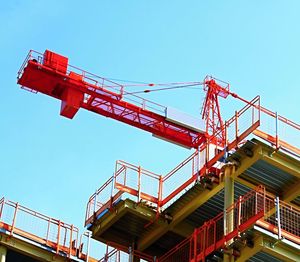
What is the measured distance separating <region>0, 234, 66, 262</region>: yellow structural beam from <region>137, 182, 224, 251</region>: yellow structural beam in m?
3.98

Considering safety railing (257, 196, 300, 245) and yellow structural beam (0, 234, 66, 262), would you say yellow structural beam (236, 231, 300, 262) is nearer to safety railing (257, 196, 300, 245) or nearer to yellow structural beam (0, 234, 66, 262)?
safety railing (257, 196, 300, 245)

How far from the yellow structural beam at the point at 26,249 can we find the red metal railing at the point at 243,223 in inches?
244

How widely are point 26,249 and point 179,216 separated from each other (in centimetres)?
710

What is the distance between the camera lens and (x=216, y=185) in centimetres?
4359

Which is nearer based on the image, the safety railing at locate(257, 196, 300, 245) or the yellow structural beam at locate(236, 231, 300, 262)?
the yellow structural beam at locate(236, 231, 300, 262)

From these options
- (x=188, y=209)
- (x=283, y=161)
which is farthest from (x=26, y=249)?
(x=283, y=161)

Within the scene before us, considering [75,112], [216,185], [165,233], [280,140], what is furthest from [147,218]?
[75,112]

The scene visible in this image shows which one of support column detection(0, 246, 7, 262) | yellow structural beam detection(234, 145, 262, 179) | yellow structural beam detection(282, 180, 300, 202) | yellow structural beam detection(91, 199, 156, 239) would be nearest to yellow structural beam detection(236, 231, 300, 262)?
yellow structural beam detection(234, 145, 262, 179)

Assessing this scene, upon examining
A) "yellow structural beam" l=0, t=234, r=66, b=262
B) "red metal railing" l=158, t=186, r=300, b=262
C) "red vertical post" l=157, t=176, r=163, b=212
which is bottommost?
"red metal railing" l=158, t=186, r=300, b=262

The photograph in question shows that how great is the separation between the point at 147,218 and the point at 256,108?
757 centimetres

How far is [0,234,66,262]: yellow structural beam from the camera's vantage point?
1780 inches

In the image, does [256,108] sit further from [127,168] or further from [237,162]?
[127,168]

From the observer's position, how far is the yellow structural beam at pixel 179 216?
4397cm

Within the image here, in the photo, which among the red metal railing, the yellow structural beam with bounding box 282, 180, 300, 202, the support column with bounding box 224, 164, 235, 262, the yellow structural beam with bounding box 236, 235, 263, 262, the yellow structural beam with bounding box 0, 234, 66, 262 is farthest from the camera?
the yellow structural beam with bounding box 0, 234, 66, 262
